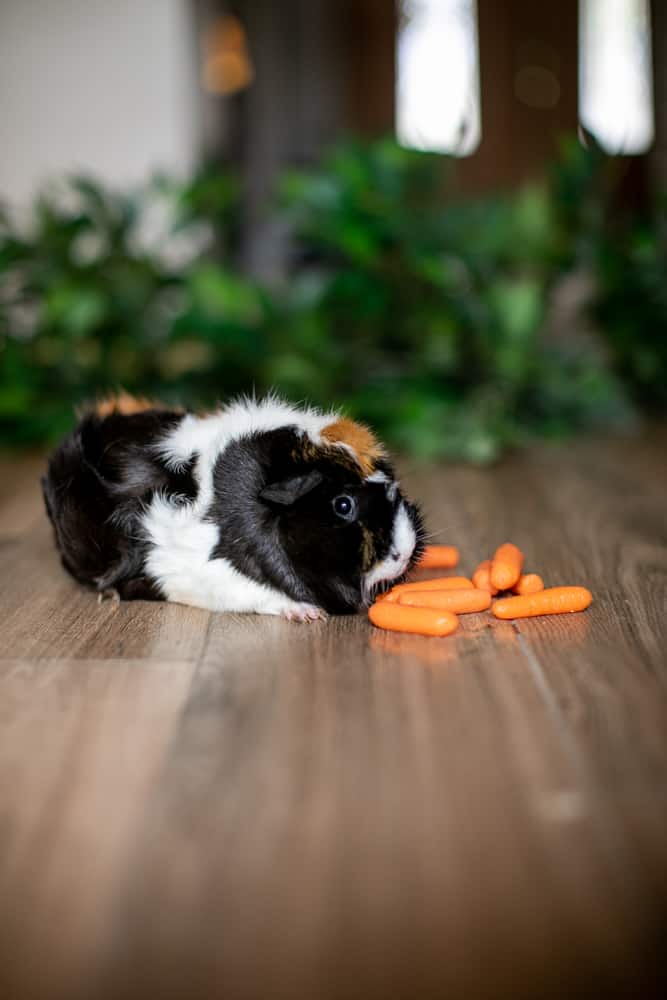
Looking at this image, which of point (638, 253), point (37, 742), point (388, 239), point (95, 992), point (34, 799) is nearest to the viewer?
point (95, 992)

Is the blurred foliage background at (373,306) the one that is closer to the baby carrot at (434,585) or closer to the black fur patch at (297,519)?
the baby carrot at (434,585)

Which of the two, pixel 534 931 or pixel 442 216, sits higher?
pixel 442 216

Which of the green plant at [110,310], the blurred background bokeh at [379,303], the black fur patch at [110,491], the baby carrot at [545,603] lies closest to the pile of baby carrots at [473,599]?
the baby carrot at [545,603]

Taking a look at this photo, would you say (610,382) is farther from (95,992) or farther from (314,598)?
(95,992)

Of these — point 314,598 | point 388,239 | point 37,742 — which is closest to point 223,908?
point 37,742

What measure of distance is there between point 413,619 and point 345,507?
243 mm

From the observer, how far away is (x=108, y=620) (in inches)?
74.0

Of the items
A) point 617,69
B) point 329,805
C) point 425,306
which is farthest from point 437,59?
point 329,805

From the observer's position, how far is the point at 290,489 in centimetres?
164

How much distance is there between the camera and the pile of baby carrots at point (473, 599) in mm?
1733

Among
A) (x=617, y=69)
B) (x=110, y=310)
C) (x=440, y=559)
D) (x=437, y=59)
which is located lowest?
(x=440, y=559)

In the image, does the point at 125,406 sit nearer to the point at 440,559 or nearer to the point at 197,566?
the point at 197,566

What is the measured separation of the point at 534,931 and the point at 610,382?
12.1 ft

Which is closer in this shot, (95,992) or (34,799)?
(95,992)
